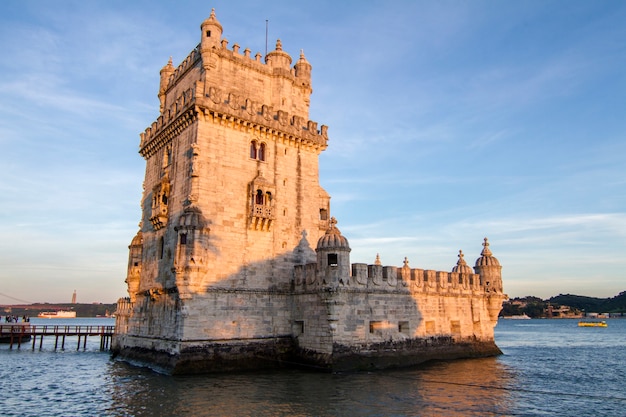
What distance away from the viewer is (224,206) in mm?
29297

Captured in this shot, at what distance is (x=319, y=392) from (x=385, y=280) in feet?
35.1

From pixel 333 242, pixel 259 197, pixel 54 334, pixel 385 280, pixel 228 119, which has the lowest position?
pixel 54 334

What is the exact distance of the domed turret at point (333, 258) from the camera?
28095 millimetres

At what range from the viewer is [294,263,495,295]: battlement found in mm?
28469

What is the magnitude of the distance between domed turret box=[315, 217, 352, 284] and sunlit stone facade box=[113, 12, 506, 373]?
0.08 metres

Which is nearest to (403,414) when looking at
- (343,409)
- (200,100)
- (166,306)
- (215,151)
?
(343,409)

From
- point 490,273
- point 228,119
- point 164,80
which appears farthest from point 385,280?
point 164,80

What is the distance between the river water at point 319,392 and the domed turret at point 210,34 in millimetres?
20797

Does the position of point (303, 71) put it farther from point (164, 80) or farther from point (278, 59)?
point (164, 80)

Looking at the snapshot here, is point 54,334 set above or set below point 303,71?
below

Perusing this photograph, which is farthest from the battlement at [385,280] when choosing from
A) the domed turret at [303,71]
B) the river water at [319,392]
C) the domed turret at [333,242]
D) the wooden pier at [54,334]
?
the wooden pier at [54,334]

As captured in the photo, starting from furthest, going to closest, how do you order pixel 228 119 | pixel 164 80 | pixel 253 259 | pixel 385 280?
pixel 164 80, pixel 385 280, pixel 228 119, pixel 253 259

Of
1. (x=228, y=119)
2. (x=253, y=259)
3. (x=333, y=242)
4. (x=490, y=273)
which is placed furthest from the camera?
(x=490, y=273)

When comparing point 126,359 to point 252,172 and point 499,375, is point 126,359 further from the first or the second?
point 499,375
